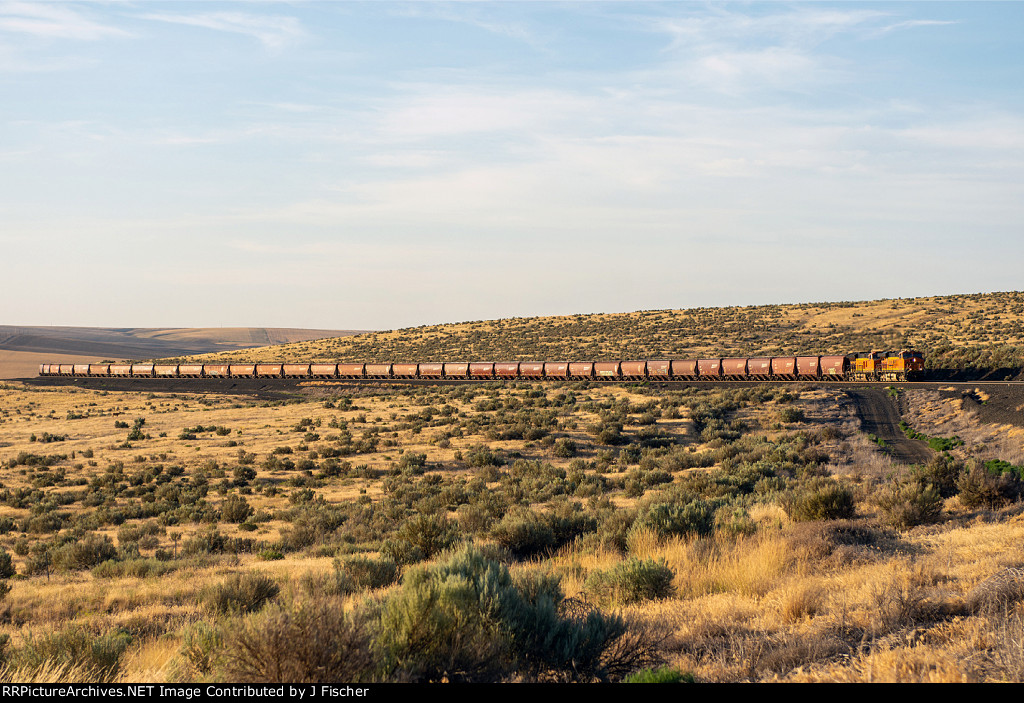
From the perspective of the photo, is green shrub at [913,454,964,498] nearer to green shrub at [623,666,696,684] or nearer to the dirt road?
the dirt road

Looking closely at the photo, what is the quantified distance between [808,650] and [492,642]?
2.73m

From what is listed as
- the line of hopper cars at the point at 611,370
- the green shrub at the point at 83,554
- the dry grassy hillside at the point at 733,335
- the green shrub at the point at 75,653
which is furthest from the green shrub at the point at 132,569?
the dry grassy hillside at the point at 733,335

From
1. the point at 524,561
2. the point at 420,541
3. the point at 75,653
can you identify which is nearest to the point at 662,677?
the point at 75,653

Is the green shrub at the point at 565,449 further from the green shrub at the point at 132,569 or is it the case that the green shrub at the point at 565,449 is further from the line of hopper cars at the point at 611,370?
the line of hopper cars at the point at 611,370

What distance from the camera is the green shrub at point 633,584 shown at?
339 inches

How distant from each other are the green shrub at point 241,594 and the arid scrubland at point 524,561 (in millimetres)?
31

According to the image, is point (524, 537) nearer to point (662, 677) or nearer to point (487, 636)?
point (487, 636)

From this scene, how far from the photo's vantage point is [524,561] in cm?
1185

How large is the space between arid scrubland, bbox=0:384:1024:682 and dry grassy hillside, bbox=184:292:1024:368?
131 ft

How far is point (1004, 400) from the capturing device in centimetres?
3434

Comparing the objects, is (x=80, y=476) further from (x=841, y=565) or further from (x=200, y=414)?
(x=841, y=565)

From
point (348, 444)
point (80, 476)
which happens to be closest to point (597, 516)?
point (348, 444)

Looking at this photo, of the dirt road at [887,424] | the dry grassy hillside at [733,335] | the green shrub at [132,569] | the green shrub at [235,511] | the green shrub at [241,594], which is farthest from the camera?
the dry grassy hillside at [733,335]

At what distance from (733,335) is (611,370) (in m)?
35.5
